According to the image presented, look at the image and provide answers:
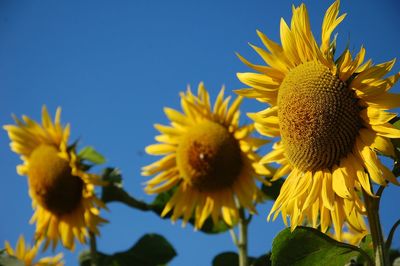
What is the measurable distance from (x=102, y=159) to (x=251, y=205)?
1029mm

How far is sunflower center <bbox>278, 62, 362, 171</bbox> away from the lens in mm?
2111

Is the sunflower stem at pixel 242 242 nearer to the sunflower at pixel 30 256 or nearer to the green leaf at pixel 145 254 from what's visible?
the green leaf at pixel 145 254

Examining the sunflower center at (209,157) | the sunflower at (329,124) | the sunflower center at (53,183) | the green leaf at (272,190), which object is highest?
the sunflower center at (53,183)

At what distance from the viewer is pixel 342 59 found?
6.85 feet

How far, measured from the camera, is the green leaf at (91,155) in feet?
13.5

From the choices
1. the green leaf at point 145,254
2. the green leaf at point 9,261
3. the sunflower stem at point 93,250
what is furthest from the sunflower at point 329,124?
the sunflower stem at point 93,250

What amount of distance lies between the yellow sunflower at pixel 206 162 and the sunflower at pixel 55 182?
453mm

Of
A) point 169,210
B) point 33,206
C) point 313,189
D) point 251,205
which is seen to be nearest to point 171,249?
point 169,210

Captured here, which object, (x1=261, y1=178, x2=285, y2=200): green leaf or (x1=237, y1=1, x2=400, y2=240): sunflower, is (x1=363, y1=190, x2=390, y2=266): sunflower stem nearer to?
(x1=237, y1=1, x2=400, y2=240): sunflower

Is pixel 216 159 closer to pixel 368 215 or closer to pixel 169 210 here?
pixel 169 210

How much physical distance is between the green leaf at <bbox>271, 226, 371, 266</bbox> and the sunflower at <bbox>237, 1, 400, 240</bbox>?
59mm

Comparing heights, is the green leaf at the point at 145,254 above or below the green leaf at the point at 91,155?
below

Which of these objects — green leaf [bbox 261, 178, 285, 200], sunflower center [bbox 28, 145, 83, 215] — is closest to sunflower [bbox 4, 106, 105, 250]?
sunflower center [bbox 28, 145, 83, 215]

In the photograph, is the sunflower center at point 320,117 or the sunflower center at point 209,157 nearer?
the sunflower center at point 320,117
